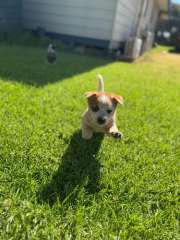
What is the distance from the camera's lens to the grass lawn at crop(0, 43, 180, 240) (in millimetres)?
2012

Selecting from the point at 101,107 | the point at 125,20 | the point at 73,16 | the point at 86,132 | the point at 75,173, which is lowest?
the point at 75,173

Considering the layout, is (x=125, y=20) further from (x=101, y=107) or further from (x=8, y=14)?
(x=101, y=107)

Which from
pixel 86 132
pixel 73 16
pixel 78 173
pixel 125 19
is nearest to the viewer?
pixel 78 173

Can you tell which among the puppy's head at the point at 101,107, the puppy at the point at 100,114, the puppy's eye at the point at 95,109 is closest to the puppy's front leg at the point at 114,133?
the puppy at the point at 100,114

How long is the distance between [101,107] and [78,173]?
75 centimetres

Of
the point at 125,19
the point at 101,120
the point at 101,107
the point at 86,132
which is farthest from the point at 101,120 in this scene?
the point at 125,19

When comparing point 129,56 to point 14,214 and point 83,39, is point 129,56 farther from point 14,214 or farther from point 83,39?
point 14,214

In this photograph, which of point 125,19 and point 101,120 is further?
point 125,19

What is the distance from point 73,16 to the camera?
38.5ft

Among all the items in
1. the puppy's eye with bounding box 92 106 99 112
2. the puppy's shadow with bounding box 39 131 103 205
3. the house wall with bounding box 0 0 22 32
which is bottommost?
the puppy's shadow with bounding box 39 131 103 205

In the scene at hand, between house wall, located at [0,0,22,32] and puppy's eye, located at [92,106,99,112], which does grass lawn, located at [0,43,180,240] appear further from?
house wall, located at [0,0,22,32]

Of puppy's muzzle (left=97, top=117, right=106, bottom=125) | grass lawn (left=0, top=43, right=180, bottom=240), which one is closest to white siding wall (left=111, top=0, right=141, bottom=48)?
grass lawn (left=0, top=43, right=180, bottom=240)

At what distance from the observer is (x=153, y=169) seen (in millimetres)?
2891

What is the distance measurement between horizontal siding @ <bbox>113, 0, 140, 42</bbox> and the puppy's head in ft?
29.7
